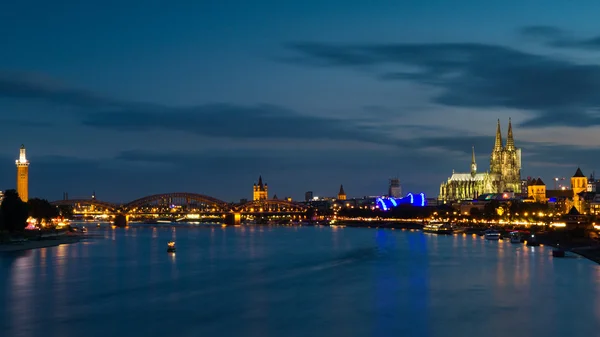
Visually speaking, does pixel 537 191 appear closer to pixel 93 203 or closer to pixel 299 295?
pixel 93 203

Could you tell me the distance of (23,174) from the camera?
123m

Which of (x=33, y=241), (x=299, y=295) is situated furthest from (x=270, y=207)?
(x=299, y=295)

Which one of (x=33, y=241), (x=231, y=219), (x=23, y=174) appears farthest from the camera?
(x=231, y=219)

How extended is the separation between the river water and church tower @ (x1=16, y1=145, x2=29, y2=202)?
61.6 metres

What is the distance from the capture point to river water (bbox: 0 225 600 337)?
2883 cm

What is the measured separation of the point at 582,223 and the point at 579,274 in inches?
1749

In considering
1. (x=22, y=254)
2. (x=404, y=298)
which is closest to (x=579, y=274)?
(x=404, y=298)

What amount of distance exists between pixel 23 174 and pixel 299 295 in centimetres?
9486

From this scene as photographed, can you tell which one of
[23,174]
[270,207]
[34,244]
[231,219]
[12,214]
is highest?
[23,174]

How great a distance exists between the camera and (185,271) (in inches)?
1964

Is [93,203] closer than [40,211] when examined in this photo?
No

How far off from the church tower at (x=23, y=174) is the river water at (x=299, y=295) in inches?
2426

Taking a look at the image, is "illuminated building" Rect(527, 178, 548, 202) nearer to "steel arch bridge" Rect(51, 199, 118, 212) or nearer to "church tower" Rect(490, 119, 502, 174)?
"church tower" Rect(490, 119, 502, 174)

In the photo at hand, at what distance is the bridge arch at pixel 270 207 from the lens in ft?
591
